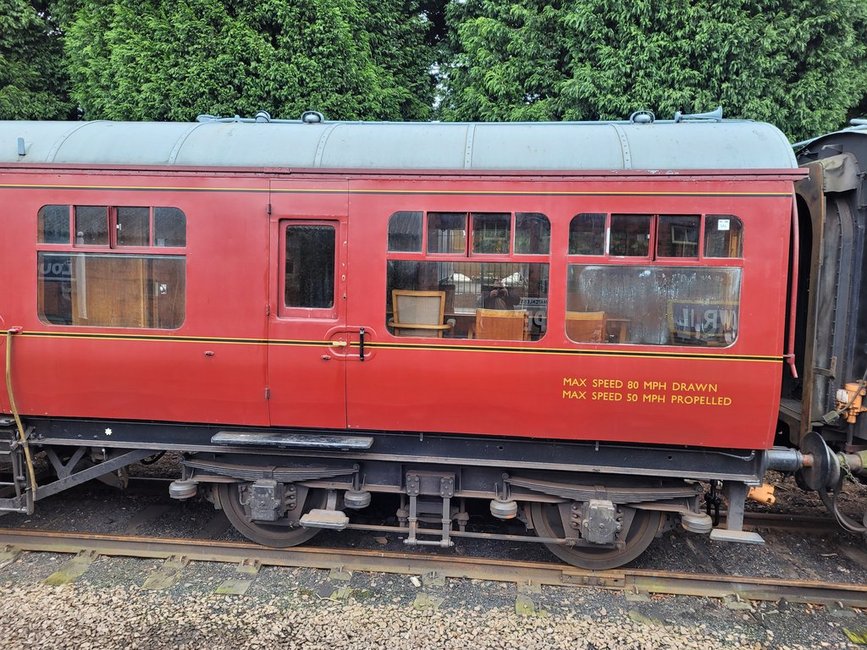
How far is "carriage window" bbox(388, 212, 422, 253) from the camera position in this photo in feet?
13.6

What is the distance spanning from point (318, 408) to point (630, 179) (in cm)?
291

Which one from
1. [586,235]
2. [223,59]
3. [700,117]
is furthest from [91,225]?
[223,59]

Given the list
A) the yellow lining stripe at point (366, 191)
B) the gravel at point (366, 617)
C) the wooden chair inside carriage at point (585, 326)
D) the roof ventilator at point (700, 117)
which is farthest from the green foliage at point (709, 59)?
the gravel at point (366, 617)

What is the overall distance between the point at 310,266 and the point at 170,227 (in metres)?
1.14

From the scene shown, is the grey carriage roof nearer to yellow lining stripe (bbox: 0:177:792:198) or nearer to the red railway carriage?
the red railway carriage

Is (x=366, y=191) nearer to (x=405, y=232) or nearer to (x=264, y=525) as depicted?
(x=405, y=232)

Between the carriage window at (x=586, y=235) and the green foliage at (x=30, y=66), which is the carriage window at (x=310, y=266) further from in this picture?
the green foliage at (x=30, y=66)

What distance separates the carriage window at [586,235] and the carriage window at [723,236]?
0.73 meters

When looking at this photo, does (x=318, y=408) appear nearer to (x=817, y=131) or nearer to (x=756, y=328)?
(x=756, y=328)

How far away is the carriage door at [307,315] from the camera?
4246 millimetres

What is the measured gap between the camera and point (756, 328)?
12.8ft

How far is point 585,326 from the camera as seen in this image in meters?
4.07

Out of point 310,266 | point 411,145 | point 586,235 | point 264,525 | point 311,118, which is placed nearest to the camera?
point 586,235

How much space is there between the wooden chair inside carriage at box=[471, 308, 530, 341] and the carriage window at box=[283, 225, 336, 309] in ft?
A: 3.81
